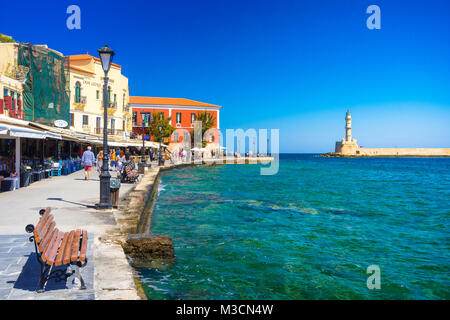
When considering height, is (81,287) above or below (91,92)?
below

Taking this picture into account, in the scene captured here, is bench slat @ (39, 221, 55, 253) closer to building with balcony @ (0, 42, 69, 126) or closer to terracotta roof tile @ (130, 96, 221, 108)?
building with balcony @ (0, 42, 69, 126)

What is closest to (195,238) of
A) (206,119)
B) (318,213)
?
(318,213)

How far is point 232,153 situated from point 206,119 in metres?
13.8

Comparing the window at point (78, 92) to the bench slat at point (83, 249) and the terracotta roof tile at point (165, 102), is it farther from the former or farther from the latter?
the bench slat at point (83, 249)

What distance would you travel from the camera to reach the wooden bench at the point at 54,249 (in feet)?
12.1

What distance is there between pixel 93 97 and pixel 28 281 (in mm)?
32455

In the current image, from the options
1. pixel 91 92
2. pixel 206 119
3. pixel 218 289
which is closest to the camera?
pixel 218 289

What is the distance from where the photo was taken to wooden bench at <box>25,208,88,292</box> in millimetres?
3680

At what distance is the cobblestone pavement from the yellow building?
28853mm

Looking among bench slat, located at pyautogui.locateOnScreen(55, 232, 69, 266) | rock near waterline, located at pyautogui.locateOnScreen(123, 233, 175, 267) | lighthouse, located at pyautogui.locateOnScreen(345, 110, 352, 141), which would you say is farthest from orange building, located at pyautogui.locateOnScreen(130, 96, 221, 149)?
lighthouse, located at pyautogui.locateOnScreen(345, 110, 352, 141)

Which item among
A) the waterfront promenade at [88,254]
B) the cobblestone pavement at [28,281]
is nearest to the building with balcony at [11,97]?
the waterfront promenade at [88,254]
